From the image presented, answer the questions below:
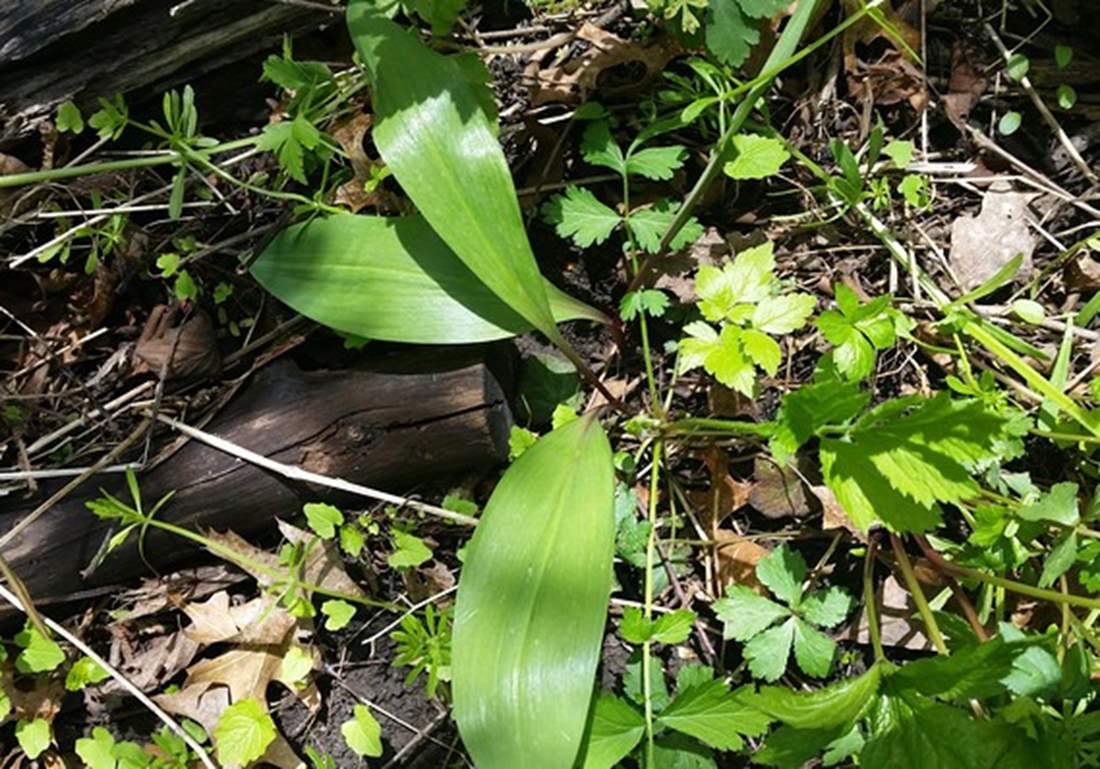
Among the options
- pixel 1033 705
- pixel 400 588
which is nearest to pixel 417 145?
pixel 400 588

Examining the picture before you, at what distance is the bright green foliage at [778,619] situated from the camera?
149cm

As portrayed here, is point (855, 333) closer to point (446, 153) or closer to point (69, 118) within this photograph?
point (446, 153)

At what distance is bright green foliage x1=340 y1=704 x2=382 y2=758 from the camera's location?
1.59 m

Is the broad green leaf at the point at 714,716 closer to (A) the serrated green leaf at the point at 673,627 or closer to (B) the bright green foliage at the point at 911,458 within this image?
(A) the serrated green leaf at the point at 673,627

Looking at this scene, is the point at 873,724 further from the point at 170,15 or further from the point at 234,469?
the point at 170,15

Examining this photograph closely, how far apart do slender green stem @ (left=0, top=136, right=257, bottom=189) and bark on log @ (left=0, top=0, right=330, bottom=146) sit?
0.12 m

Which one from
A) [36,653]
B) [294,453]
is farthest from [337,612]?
[36,653]

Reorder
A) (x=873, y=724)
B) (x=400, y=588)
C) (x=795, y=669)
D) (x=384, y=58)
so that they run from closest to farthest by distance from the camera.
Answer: (x=873, y=724), (x=384, y=58), (x=795, y=669), (x=400, y=588)

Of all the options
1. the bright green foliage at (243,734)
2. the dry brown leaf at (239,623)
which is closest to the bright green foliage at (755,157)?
the dry brown leaf at (239,623)

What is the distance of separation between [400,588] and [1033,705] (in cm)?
98

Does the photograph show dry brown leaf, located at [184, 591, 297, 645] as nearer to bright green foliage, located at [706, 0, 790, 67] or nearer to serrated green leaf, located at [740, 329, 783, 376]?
serrated green leaf, located at [740, 329, 783, 376]

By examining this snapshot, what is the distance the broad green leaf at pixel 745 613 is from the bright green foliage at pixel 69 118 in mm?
1330

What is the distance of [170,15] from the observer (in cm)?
164

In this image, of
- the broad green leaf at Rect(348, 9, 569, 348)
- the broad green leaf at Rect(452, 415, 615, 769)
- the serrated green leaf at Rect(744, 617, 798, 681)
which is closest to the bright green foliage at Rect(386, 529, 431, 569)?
the broad green leaf at Rect(452, 415, 615, 769)
